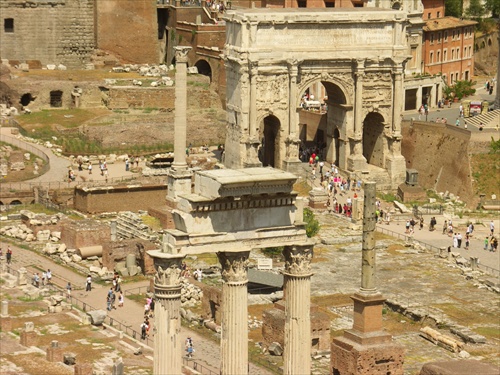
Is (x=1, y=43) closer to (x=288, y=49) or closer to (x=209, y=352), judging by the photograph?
(x=288, y=49)

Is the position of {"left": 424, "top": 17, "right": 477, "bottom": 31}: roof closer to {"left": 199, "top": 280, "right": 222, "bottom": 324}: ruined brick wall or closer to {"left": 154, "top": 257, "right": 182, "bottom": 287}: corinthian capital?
{"left": 199, "top": 280, "right": 222, "bottom": 324}: ruined brick wall

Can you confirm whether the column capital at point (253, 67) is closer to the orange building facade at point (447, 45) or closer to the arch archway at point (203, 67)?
the arch archway at point (203, 67)

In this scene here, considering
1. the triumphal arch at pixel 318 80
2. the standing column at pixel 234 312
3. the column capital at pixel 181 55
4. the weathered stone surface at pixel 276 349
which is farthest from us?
the triumphal arch at pixel 318 80

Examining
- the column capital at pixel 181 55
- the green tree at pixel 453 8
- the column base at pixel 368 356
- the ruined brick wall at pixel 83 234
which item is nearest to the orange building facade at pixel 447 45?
the green tree at pixel 453 8

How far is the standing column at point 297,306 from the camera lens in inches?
1961

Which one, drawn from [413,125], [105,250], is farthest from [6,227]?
[413,125]

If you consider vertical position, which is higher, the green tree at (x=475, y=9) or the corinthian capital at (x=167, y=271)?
the corinthian capital at (x=167, y=271)

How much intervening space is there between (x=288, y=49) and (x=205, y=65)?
20295mm

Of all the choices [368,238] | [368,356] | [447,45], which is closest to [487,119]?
[447,45]

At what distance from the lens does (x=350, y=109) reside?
9938 cm

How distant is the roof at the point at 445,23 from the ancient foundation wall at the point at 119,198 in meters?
28.9

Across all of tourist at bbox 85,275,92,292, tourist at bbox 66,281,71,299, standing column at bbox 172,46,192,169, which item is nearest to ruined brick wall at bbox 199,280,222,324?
tourist at bbox 66,281,71,299

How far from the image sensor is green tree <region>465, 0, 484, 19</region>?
130m

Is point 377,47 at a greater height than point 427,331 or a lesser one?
greater
